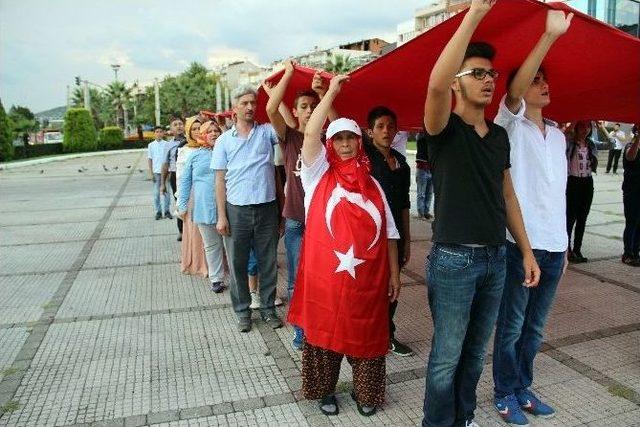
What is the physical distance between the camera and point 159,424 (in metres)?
2.89

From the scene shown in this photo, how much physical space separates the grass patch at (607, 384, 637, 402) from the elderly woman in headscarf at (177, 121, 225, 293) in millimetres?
3720

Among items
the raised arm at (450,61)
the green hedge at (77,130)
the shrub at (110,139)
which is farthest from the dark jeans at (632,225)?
the shrub at (110,139)

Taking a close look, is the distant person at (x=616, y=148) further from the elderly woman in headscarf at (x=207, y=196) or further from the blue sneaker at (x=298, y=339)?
the blue sneaker at (x=298, y=339)

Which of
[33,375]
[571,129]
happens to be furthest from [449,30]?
[571,129]

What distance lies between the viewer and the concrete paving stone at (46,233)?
319 inches

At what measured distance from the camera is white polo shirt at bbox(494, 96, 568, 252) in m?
2.69

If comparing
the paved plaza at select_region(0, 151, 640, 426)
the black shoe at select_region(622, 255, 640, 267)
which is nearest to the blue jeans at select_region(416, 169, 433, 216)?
the paved plaza at select_region(0, 151, 640, 426)

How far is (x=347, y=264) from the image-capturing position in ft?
9.08

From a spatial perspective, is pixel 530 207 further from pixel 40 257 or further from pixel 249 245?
pixel 40 257

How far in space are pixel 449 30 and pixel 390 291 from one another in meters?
1.54

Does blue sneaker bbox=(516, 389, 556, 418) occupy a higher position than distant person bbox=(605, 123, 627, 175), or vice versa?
distant person bbox=(605, 123, 627, 175)

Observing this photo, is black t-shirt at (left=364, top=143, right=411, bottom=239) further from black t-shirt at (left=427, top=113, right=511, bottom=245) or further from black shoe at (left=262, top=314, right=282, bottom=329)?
black shoe at (left=262, top=314, right=282, bottom=329)

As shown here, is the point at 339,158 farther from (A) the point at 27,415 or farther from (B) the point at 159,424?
(A) the point at 27,415

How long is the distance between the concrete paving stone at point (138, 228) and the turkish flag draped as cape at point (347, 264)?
210 inches
